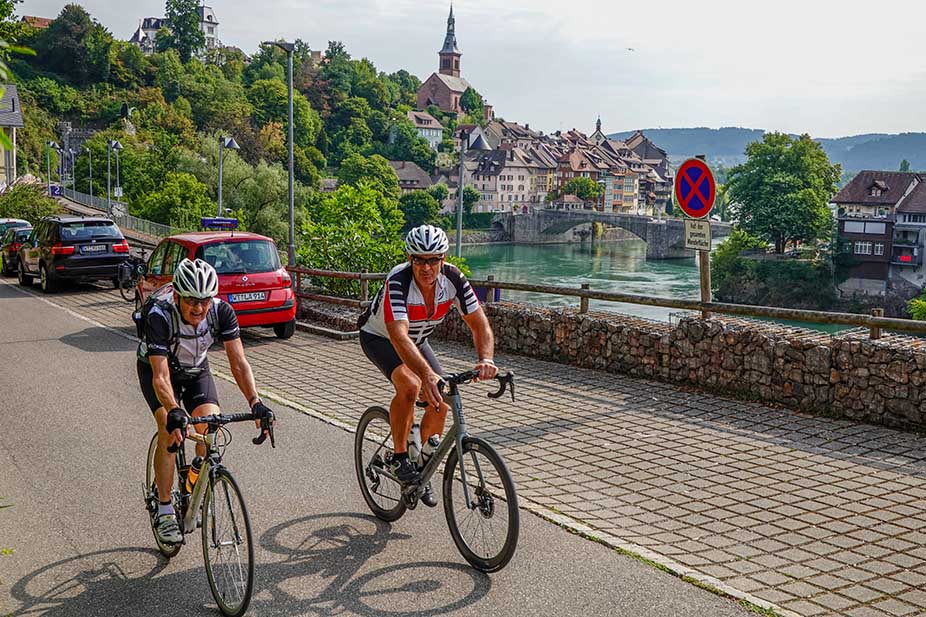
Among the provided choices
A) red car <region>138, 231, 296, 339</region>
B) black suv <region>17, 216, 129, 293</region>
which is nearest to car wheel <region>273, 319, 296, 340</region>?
red car <region>138, 231, 296, 339</region>

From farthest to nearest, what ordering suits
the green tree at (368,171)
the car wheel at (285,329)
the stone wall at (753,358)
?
the green tree at (368,171) < the car wheel at (285,329) < the stone wall at (753,358)

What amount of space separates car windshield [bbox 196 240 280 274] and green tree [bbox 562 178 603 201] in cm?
17231

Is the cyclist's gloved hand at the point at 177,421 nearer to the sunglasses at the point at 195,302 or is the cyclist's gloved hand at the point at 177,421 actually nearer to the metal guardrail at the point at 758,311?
the sunglasses at the point at 195,302

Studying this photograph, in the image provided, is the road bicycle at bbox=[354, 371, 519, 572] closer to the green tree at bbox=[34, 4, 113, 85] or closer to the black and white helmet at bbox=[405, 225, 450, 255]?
the black and white helmet at bbox=[405, 225, 450, 255]

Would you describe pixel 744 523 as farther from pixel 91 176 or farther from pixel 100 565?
pixel 91 176

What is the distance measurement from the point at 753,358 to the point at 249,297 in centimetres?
745

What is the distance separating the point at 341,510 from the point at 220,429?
6.02ft

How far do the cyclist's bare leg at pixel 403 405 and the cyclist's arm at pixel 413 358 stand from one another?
0.11 metres

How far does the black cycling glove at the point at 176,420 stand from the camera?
4.77m

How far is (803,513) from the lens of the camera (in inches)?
263


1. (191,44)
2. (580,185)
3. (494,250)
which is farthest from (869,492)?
(191,44)

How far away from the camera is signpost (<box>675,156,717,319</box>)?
10.6m

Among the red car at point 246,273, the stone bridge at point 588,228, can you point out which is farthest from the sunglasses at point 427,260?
the stone bridge at point 588,228

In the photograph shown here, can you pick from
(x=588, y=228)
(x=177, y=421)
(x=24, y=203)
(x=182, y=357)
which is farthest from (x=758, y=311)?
(x=588, y=228)
